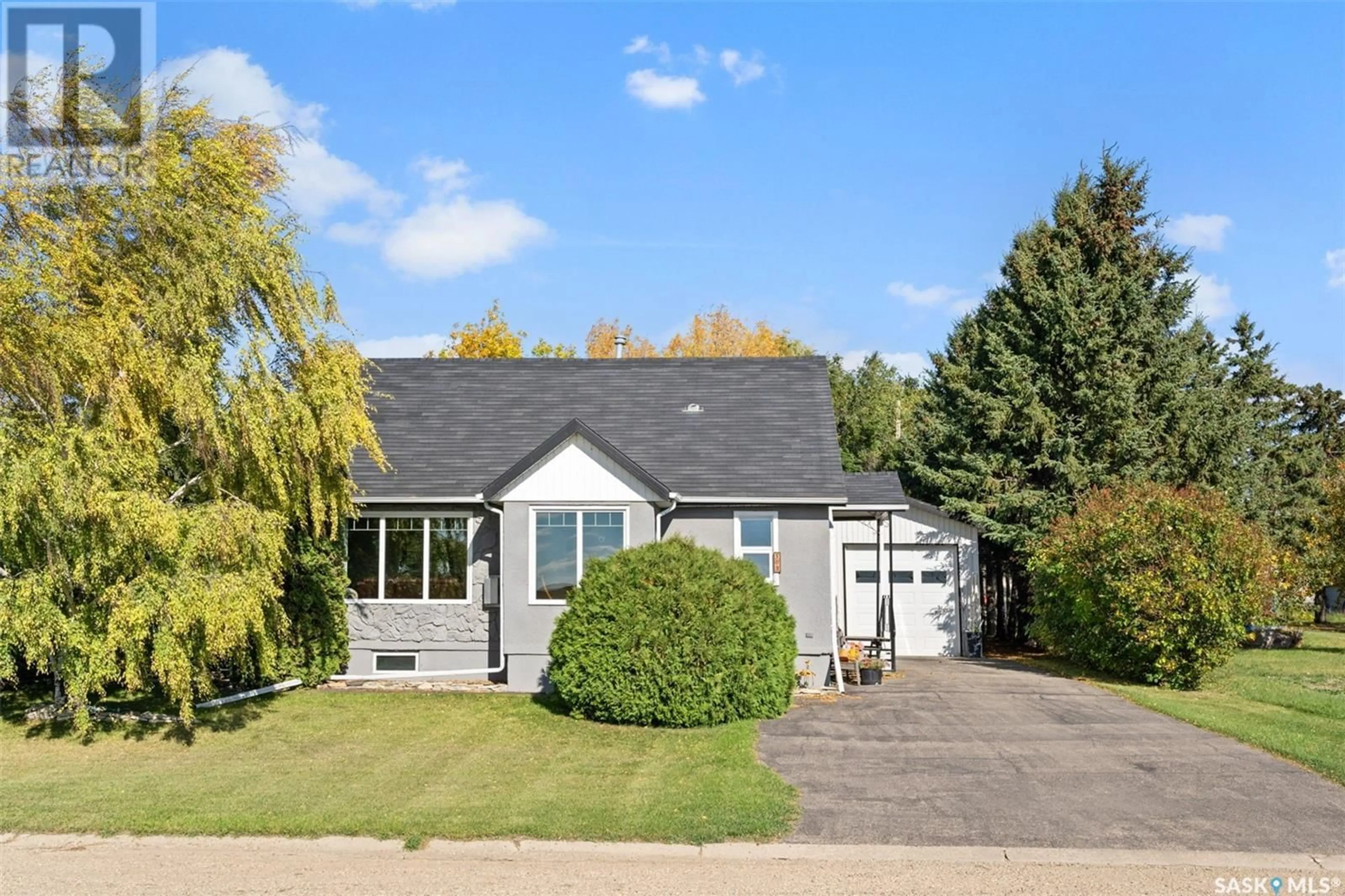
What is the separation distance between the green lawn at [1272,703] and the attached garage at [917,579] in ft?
6.09

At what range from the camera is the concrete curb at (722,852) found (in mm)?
8070

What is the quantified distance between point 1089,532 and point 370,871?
15152 mm

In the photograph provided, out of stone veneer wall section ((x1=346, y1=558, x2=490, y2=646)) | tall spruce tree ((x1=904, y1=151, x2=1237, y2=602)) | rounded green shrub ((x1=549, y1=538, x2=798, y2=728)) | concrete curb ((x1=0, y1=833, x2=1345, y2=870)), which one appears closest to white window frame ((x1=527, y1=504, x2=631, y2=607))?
stone veneer wall section ((x1=346, y1=558, x2=490, y2=646))

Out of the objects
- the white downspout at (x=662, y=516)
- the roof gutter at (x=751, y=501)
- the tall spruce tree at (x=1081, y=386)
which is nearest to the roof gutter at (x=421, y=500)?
the white downspout at (x=662, y=516)

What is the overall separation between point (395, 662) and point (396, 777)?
24.9ft

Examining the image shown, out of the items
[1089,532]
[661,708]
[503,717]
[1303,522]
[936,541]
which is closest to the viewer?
[661,708]

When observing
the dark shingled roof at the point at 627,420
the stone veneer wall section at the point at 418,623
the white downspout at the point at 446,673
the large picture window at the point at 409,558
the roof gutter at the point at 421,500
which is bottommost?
the white downspout at the point at 446,673

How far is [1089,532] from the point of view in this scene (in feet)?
63.9

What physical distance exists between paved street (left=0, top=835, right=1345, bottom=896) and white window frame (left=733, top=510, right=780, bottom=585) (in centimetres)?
967

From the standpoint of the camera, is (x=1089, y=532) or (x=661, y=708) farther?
(x=1089, y=532)

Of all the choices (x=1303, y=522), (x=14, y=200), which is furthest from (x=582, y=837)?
(x=1303, y=522)

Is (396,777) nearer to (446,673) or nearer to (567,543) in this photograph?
(567,543)

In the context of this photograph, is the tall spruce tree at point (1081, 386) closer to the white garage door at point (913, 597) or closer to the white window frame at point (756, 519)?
the white garage door at point (913, 597)

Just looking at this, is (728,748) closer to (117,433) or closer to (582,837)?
(582,837)
